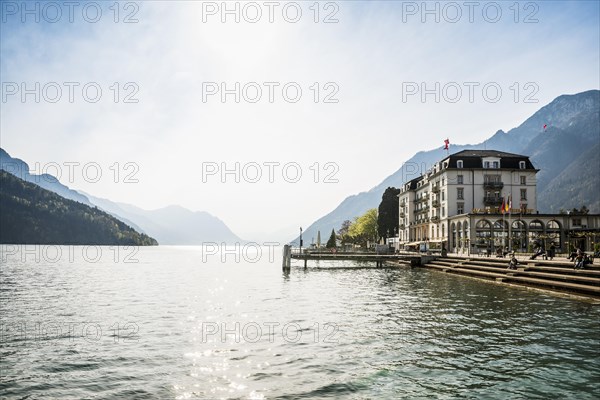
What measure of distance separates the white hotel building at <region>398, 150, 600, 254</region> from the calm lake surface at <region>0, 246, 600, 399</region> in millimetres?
47010

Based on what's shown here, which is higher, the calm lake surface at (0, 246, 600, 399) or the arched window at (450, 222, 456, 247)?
the arched window at (450, 222, 456, 247)

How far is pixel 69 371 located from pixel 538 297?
27.8m

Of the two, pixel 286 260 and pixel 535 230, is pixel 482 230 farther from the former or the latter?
pixel 286 260

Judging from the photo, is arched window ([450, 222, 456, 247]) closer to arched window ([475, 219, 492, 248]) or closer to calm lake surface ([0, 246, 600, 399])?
arched window ([475, 219, 492, 248])

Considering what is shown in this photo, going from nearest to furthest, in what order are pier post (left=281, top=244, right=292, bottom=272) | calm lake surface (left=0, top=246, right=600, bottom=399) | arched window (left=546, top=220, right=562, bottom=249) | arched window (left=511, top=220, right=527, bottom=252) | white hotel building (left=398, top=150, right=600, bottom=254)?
calm lake surface (left=0, top=246, right=600, bottom=399) < pier post (left=281, top=244, right=292, bottom=272) < white hotel building (left=398, top=150, right=600, bottom=254) < arched window (left=546, top=220, right=562, bottom=249) < arched window (left=511, top=220, right=527, bottom=252)

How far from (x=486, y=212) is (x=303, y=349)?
6650 cm

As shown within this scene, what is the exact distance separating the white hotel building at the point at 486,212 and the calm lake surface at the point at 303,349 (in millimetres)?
47010

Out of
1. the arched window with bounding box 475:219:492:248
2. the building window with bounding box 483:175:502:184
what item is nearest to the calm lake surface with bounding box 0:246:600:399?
the arched window with bounding box 475:219:492:248

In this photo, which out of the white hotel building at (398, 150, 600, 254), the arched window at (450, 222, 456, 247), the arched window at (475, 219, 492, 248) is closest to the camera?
the white hotel building at (398, 150, 600, 254)

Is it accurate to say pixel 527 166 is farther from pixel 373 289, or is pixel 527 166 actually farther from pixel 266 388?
pixel 266 388

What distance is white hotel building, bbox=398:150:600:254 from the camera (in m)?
69.8

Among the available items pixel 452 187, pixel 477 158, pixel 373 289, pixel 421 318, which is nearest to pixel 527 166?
pixel 477 158

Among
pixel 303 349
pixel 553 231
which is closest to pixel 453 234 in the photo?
pixel 553 231

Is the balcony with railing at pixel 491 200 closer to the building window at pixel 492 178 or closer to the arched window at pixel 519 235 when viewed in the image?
the building window at pixel 492 178
